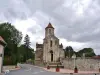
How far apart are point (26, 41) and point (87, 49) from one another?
41.7m

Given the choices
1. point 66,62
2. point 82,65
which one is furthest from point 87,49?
point 82,65

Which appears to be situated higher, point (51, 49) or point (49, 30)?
point (49, 30)

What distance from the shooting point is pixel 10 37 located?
234 ft

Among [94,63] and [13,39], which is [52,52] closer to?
[13,39]

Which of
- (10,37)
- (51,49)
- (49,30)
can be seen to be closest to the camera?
(10,37)

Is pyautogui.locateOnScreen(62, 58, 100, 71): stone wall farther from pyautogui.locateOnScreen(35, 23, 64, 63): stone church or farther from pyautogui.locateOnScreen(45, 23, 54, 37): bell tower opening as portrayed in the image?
pyautogui.locateOnScreen(45, 23, 54, 37): bell tower opening

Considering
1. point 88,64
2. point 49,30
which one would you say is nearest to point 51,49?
point 49,30

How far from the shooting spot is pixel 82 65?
45344 mm

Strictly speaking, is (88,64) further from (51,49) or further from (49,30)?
(49,30)

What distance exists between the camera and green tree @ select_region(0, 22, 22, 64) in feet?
200

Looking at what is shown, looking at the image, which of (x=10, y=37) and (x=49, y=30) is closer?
(x=10, y=37)

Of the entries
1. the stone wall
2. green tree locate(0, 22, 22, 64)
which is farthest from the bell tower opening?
the stone wall

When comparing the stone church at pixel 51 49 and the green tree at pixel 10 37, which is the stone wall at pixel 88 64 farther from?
the stone church at pixel 51 49

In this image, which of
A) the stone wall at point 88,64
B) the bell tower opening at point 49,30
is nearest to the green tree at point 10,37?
the bell tower opening at point 49,30
